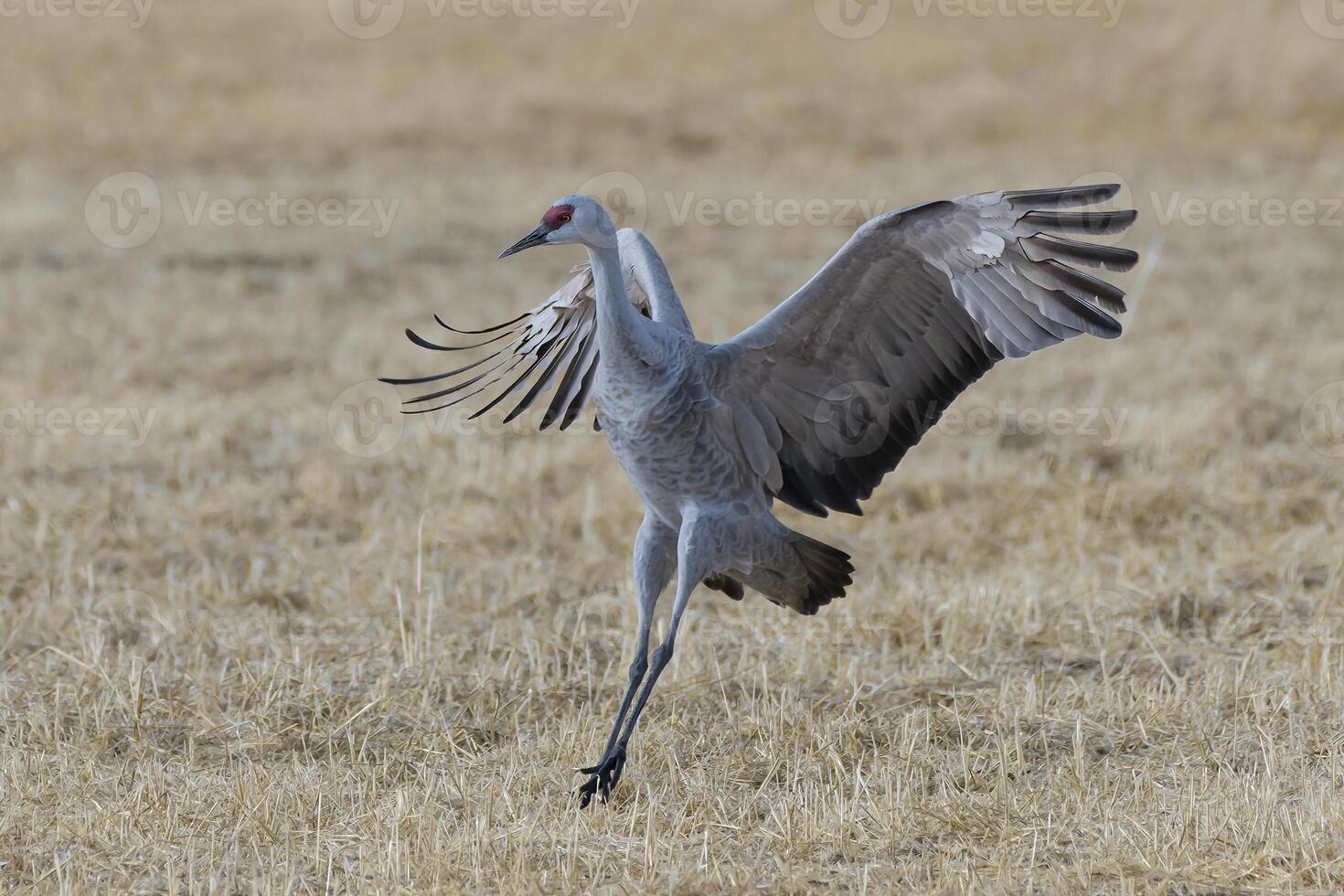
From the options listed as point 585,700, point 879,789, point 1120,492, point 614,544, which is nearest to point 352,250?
point 614,544

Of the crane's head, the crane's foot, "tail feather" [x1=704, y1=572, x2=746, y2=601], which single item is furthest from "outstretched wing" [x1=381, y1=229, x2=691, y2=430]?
the crane's foot

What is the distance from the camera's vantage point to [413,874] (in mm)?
3803

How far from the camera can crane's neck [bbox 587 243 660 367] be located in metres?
4.37

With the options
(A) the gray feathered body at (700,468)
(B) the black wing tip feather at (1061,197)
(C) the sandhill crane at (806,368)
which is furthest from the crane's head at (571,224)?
(B) the black wing tip feather at (1061,197)

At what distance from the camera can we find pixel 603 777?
4352 mm

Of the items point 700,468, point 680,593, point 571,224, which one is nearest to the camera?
point 571,224

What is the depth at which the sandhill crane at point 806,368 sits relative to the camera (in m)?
4.39

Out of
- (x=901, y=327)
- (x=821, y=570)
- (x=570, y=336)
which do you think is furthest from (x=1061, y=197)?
(x=570, y=336)

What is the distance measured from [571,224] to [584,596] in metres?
2.48

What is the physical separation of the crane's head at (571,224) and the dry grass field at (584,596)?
1555 mm

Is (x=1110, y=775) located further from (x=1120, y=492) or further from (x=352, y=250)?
(x=352, y=250)

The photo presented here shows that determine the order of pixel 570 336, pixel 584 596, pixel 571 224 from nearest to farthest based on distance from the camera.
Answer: pixel 571 224
pixel 570 336
pixel 584 596

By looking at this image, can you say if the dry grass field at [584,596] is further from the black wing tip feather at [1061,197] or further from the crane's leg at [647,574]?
the black wing tip feather at [1061,197]

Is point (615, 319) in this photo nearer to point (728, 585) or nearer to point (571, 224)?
point (571, 224)
